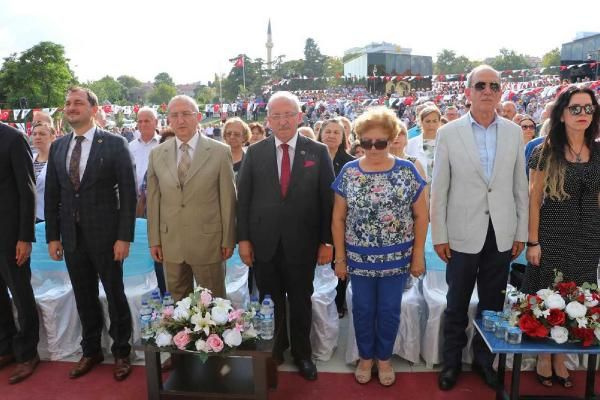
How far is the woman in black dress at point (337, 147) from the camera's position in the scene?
4.24m

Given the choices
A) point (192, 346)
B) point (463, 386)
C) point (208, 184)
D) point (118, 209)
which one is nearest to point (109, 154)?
point (118, 209)

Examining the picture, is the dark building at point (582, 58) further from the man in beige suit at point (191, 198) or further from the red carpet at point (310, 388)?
the man in beige suit at point (191, 198)

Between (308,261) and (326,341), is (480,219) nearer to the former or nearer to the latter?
(308,261)

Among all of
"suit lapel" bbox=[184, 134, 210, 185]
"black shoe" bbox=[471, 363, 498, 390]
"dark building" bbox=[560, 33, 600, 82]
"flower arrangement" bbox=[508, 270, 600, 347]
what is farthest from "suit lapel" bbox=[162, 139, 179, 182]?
"dark building" bbox=[560, 33, 600, 82]

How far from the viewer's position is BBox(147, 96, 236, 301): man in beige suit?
304 cm

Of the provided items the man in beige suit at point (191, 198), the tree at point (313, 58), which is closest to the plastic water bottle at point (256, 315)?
the man in beige suit at point (191, 198)

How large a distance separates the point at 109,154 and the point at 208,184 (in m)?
0.72

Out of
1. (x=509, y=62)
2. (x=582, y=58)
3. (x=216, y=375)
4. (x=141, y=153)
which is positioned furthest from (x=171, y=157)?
(x=509, y=62)

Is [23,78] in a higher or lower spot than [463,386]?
higher

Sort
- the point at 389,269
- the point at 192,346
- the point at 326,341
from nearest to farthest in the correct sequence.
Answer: the point at 192,346 < the point at 389,269 < the point at 326,341

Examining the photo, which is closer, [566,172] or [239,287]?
[566,172]

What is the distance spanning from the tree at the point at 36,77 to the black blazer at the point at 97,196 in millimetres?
39965

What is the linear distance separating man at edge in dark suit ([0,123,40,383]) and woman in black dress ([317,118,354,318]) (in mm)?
2395

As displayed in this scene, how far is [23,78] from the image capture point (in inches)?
1508
